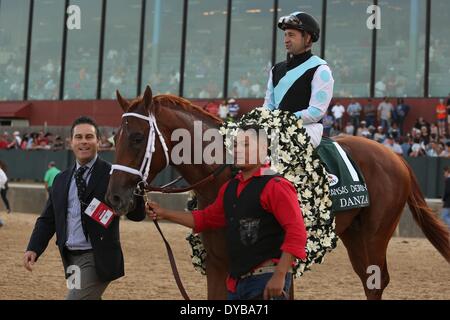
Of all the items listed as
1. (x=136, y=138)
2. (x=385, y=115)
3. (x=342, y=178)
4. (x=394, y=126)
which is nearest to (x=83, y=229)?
(x=136, y=138)

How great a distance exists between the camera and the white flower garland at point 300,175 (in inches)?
206

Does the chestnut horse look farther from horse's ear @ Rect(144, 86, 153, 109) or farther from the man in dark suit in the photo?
the man in dark suit

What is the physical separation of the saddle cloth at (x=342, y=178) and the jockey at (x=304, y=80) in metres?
0.25

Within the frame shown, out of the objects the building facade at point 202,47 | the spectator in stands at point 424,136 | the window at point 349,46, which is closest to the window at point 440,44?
the building facade at point 202,47

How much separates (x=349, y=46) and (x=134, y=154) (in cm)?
2229

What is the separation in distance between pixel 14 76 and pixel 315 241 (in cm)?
2932

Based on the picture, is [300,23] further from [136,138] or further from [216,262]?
[216,262]

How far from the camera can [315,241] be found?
5258mm

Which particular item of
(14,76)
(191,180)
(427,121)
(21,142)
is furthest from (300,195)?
(14,76)

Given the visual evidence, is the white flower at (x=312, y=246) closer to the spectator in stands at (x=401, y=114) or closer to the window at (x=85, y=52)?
the spectator in stands at (x=401, y=114)

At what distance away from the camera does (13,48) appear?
3269cm

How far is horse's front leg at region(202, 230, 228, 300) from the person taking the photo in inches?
192

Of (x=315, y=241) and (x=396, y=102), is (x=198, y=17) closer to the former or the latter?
(x=396, y=102)

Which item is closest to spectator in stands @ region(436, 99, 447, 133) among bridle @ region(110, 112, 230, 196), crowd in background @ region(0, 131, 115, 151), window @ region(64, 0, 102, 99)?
crowd in background @ region(0, 131, 115, 151)
